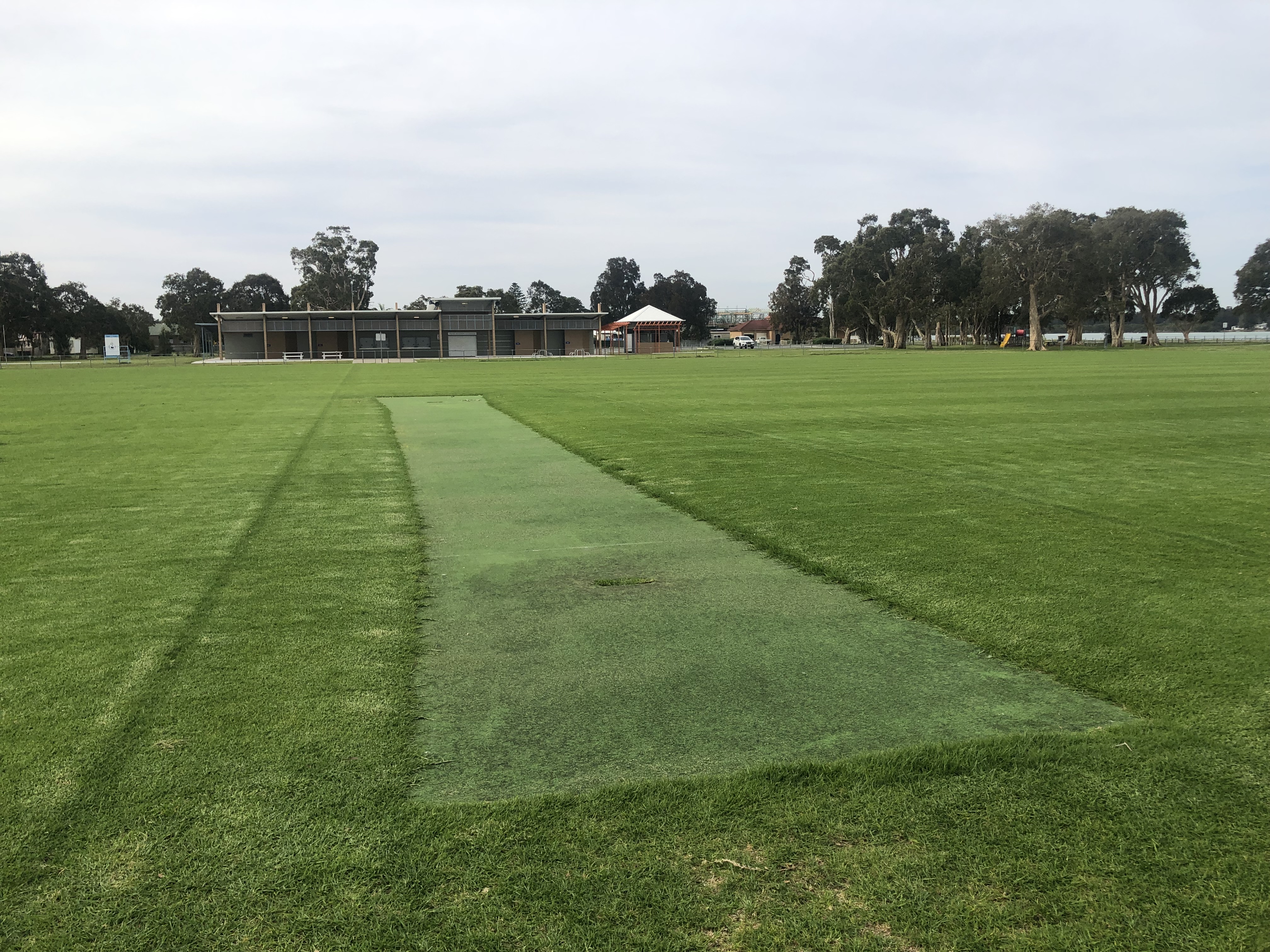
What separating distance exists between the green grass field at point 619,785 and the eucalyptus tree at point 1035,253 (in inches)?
3003

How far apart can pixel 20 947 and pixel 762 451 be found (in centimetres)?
1090

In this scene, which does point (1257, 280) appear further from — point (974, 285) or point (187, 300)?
point (187, 300)

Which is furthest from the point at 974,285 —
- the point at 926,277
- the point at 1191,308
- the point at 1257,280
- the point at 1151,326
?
the point at 1191,308

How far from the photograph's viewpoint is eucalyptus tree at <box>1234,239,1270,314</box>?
102 m

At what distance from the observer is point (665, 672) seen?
4.48m

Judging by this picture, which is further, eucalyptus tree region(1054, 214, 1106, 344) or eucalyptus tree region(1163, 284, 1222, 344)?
eucalyptus tree region(1163, 284, 1222, 344)

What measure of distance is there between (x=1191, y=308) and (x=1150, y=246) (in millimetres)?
50642

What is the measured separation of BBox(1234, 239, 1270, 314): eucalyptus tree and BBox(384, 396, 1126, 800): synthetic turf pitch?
120 meters

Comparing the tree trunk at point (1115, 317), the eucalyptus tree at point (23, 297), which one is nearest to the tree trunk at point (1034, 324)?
the tree trunk at point (1115, 317)

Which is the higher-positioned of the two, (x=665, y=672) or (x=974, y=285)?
(x=974, y=285)

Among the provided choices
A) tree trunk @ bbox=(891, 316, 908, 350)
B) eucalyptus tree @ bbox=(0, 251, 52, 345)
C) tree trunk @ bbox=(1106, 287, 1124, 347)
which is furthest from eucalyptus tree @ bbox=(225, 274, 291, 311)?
tree trunk @ bbox=(1106, 287, 1124, 347)

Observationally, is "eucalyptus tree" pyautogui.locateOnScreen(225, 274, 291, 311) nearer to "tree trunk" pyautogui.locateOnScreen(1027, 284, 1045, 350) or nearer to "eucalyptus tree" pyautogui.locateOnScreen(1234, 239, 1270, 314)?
"tree trunk" pyautogui.locateOnScreen(1027, 284, 1045, 350)

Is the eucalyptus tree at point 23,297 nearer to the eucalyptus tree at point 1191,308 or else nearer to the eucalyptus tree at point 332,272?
the eucalyptus tree at point 332,272

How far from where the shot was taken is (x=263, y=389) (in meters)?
30.3
